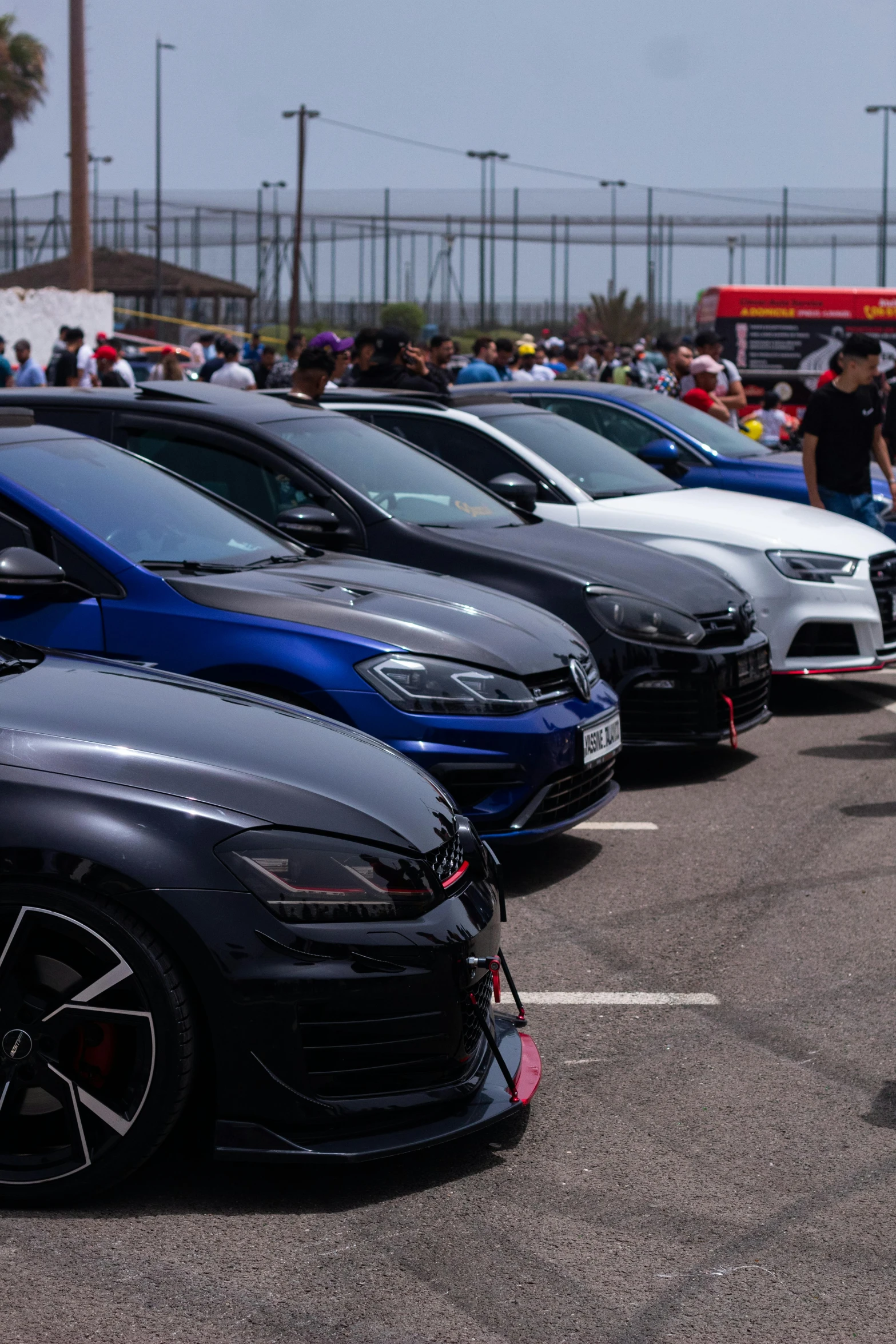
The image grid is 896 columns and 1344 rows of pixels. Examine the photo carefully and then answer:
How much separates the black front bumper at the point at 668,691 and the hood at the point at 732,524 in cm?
172

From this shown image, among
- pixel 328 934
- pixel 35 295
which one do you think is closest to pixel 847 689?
pixel 328 934

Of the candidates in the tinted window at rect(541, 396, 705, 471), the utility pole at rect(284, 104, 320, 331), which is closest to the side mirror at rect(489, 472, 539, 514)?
the tinted window at rect(541, 396, 705, 471)

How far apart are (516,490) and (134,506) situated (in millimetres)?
2781

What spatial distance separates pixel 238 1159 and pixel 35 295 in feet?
89.5

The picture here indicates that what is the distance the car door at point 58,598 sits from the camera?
500cm

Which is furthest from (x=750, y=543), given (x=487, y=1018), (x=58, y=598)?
(x=487, y=1018)

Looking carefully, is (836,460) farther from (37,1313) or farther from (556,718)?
(37,1313)

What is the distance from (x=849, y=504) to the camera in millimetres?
9828

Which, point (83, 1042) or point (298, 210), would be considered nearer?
point (83, 1042)

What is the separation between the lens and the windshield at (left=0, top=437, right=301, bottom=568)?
5.27 meters

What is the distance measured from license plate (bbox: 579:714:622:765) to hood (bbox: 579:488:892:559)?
9.30ft

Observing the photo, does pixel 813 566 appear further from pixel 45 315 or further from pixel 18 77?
pixel 18 77

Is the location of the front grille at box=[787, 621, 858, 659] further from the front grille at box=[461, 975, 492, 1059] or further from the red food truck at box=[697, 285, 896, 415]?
the red food truck at box=[697, 285, 896, 415]

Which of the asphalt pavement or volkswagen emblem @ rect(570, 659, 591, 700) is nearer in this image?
the asphalt pavement
